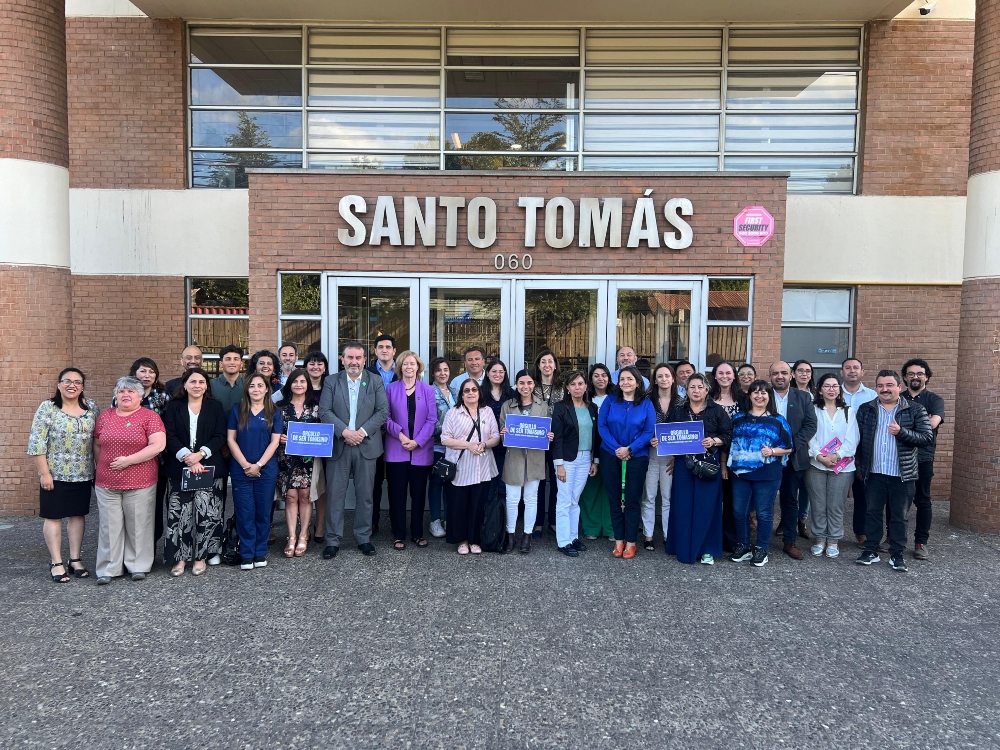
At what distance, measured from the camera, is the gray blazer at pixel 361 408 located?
20.5ft

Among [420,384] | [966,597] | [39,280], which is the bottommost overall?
[966,597]

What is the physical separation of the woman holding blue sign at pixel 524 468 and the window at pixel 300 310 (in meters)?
3.26

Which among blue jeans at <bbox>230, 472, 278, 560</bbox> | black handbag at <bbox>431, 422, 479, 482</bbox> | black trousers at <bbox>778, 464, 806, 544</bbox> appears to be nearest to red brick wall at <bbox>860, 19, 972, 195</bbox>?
black trousers at <bbox>778, 464, 806, 544</bbox>

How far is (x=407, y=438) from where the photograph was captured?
21.1 ft

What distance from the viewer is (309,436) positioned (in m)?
6.03

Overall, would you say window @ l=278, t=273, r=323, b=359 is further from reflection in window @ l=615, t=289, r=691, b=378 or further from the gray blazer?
reflection in window @ l=615, t=289, r=691, b=378

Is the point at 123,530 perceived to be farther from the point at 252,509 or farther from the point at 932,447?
the point at 932,447

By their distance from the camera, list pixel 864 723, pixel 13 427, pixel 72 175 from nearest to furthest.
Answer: pixel 864 723
pixel 13 427
pixel 72 175

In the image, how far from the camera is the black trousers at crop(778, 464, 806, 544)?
6.47 meters

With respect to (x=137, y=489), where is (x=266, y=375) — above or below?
above

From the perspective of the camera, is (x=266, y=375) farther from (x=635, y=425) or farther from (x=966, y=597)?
(x=966, y=597)

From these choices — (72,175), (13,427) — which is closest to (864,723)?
(13,427)

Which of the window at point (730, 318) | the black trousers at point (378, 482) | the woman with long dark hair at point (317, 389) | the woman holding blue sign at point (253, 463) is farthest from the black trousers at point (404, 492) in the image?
the window at point (730, 318)

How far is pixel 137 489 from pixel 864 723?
5.59 meters
